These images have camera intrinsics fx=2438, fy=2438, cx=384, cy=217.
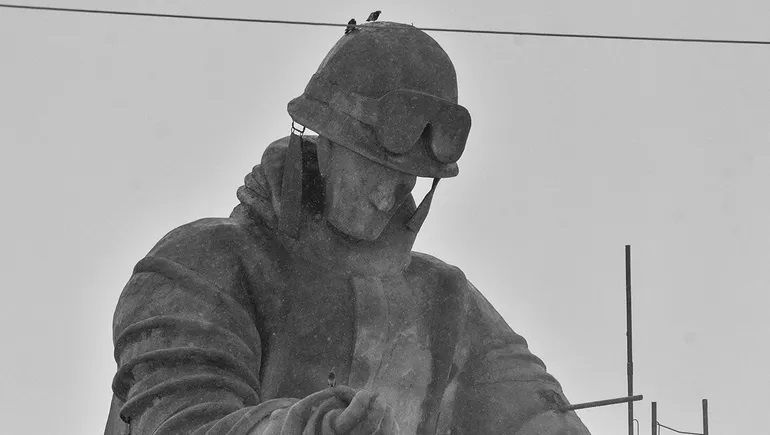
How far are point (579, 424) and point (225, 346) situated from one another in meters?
2.21

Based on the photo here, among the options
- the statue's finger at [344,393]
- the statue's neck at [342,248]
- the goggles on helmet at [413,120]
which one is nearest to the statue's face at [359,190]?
the statue's neck at [342,248]

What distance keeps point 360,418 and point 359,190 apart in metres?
2.09

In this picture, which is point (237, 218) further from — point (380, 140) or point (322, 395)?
point (322, 395)

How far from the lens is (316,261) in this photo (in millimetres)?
13883

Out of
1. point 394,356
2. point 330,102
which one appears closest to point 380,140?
point 330,102

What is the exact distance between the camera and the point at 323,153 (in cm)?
1379

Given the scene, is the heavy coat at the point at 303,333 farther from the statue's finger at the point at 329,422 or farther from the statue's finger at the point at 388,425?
the statue's finger at the point at 388,425

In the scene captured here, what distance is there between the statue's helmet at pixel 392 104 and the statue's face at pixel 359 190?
15 cm

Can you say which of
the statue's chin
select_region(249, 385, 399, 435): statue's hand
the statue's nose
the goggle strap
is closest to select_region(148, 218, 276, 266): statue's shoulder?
the goggle strap

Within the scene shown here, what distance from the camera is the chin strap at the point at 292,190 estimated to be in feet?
45.2

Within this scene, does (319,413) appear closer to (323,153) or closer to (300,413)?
(300,413)

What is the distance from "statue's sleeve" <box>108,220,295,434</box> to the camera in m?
13.0

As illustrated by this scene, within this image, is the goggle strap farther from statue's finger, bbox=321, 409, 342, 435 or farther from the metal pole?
the metal pole

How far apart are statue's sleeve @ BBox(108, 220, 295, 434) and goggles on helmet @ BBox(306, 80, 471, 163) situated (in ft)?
3.49
